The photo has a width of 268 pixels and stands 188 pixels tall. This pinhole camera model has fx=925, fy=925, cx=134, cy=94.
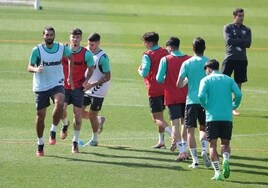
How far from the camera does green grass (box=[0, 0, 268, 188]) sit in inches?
596

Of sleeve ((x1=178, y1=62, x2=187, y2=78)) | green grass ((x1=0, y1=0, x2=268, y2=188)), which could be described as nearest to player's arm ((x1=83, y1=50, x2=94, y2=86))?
green grass ((x1=0, y1=0, x2=268, y2=188))

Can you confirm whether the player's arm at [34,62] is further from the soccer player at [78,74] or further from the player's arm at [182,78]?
the player's arm at [182,78]

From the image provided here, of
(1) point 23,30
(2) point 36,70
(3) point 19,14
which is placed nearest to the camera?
(2) point 36,70

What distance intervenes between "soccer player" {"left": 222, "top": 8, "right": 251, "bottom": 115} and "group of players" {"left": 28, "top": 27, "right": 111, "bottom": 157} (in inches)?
187

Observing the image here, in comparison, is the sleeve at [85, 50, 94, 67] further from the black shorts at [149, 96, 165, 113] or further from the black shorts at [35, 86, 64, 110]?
the black shorts at [149, 96, 165, 113]

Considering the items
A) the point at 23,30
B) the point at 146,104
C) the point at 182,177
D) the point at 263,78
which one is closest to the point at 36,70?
the point at 182,177

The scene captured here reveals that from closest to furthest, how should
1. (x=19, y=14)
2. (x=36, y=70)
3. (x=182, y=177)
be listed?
(x=182, y=177)
(x=36, y=70)
(x=19, y=14)

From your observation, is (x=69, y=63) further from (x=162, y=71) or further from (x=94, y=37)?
(x=162, y=71)

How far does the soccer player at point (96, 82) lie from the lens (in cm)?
1768

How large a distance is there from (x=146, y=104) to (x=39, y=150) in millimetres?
6088

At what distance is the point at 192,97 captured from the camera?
52.1ft

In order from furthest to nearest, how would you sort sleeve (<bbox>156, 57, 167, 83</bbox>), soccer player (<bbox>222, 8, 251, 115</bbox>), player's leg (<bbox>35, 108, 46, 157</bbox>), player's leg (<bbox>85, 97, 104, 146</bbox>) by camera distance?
soccer player (<bbox>222, 8, 251, 115</bbox>) < player's leg (<bbox>85, 97, 104, 146</bbox>) < player's leg (<bbox>35, 108, 46, 157</bbox>) < sleeve (<bbox>156, 57, 167, 83</bbox>)

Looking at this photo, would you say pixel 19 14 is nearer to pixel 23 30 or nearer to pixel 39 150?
pixel 23 30

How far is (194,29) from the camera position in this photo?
3494cm
